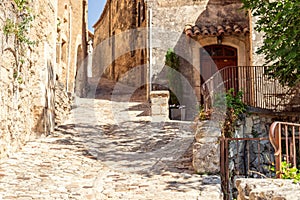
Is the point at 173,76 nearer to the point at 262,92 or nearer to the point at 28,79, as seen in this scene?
the point at 262,92

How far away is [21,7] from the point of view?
6.51 meters

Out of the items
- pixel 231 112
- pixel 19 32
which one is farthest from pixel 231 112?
pixel 19 32

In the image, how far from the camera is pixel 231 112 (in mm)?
7535

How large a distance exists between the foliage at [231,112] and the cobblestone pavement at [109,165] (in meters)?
0.90

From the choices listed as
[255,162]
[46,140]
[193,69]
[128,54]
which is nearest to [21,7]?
[46,140]

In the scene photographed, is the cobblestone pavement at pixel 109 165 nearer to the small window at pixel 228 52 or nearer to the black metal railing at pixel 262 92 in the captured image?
the black metal railing at pixel 262 92

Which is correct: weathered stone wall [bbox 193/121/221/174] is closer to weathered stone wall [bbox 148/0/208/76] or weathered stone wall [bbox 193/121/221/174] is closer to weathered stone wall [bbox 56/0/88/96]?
weathered stone wall [bbox 148/0/208/76]

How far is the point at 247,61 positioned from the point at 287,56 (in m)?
6.59

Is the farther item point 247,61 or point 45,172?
A: point 247,61

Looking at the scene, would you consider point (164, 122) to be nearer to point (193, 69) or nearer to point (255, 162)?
point (255, 162)

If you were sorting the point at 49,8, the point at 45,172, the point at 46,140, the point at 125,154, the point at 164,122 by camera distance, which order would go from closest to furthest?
the point at 45,172
the point at 125,154
the point at 46,140
the point at 49,8
the point at 164,122

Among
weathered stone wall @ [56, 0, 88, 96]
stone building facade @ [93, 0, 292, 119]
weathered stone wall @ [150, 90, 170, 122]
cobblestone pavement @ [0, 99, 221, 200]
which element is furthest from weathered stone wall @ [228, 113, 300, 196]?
weathered stone wall @ [56, 0, 88, 96]

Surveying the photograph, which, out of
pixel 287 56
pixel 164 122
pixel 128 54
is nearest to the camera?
pixel 287 56

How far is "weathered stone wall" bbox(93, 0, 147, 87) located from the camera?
1702 centimetres
